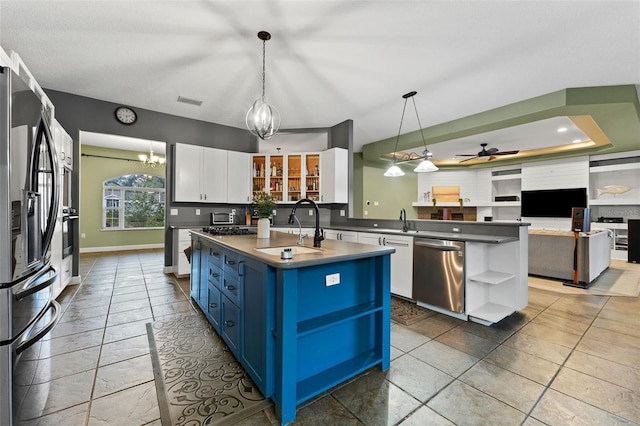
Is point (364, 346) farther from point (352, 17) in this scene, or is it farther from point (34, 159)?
point (352, 17)

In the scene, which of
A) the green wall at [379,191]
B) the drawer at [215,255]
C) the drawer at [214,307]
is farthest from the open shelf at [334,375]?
the green wall at [379,191]

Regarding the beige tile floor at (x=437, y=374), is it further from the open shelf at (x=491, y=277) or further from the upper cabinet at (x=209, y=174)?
the upper cabinet at (x=209, y=174)

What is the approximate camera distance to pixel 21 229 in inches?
53.9

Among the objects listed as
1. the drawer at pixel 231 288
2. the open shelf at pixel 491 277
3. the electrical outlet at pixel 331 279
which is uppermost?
the electrical outlet at pixel 331 279

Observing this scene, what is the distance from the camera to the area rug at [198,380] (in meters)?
1.54

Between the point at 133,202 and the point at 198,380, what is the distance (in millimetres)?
7469

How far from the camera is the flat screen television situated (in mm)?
7101

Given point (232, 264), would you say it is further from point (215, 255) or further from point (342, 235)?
point (342, 235)

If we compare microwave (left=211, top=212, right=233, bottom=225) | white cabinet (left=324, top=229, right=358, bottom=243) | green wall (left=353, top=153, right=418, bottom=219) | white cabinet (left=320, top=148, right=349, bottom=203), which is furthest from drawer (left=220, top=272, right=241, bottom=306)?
green wall (left=353, top=153, right=418, bottom=219)

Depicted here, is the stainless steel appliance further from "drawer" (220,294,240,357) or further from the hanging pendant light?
the hanging pendant light

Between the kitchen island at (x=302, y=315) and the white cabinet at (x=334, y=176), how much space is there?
2.95m

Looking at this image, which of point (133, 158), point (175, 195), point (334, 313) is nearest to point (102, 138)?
point (133, 158)

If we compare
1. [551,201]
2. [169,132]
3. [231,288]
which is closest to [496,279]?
[231,288]

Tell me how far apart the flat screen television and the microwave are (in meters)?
8.20
